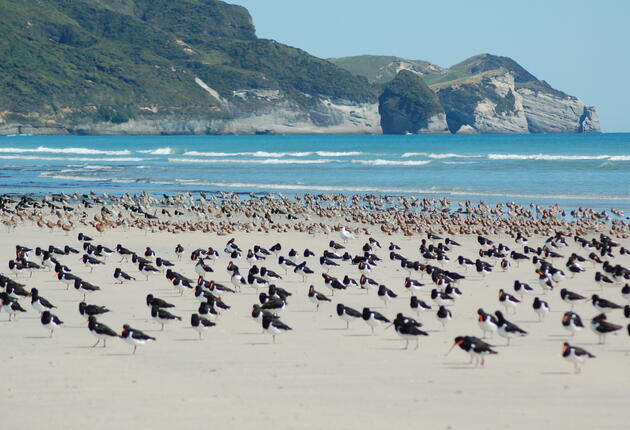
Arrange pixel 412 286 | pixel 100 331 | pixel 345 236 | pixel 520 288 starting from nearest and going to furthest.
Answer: pixel 100 331 < pixel 520 288 < pixel 412 286 < pixel 345 236

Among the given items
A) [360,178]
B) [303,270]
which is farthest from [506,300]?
[360,178]

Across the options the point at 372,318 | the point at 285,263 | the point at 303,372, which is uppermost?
the point at 372,318

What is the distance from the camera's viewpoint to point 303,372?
11695mm

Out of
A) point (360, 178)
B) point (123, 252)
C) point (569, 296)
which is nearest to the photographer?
point (569, 296)

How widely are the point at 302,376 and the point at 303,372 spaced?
20cm

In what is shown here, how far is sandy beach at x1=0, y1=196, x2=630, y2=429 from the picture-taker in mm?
9844

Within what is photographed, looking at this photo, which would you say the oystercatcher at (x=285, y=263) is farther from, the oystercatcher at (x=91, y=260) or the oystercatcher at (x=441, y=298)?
the oystercatcher at (x=441, y=298)

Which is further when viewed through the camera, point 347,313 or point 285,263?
point 285,263

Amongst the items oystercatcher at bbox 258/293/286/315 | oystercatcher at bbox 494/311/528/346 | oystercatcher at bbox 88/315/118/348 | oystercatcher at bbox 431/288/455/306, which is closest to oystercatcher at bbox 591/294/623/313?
oystercatcher at bbox 494/311/528/346

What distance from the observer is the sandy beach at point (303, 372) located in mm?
9844

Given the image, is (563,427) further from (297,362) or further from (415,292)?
(415,292)

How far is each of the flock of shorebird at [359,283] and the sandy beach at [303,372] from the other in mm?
227

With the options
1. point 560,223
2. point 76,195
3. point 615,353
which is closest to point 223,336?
point 615,353

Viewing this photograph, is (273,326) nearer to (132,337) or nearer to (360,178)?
(132,337)
